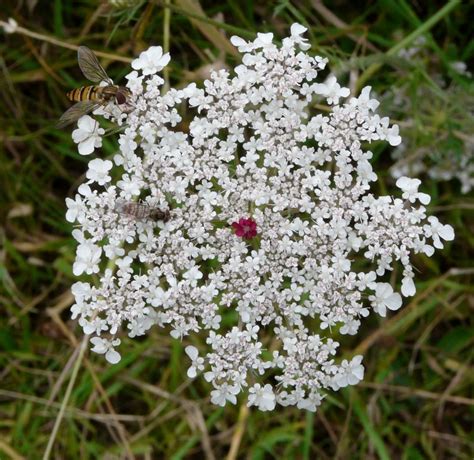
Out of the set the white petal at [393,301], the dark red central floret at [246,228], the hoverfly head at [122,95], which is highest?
the hoverfly head at [122,95]

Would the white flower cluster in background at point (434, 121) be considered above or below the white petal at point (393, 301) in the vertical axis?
above

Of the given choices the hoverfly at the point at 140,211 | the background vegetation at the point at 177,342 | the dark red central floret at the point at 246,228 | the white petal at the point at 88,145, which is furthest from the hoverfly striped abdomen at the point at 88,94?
the background vegetation at the point at 177,342

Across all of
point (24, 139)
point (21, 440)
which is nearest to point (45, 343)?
point (21, 440)

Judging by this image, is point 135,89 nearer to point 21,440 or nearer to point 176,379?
point 176,379

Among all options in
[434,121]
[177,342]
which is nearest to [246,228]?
[177,342]

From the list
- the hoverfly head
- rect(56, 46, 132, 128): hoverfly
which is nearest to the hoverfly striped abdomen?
rect(56, 46, 132, 128): hoverfly

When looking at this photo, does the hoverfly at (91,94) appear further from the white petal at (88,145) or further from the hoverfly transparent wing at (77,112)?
the white petal at (88,145)

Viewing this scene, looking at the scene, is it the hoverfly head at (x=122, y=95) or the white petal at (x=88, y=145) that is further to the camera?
the white petal at (x=88, y=145)

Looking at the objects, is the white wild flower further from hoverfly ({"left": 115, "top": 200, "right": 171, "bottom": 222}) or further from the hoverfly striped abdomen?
hoverfly ({"left": 115, "top": 200, "right": 171, "bottom": 222})
